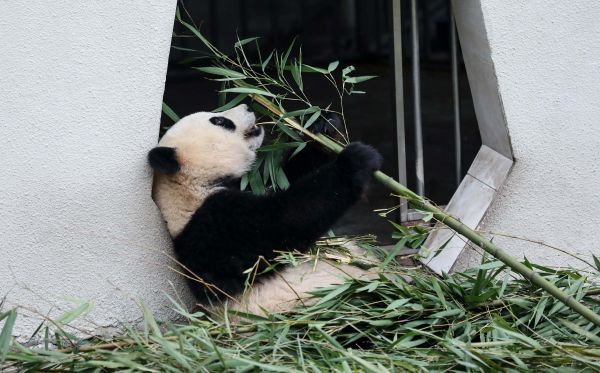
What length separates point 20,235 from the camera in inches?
136

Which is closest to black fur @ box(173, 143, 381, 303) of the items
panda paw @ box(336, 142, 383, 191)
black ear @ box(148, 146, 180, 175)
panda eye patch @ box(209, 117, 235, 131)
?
panda paw @ box(336, 142, 383, 191)

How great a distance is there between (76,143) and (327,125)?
1112 millimetres

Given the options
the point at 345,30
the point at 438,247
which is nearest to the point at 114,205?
the point at 438,247

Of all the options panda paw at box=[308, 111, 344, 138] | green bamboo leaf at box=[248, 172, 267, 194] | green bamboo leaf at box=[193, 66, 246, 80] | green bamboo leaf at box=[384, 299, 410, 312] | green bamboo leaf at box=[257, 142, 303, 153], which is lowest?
green bamboo leaf at box=[384, 299, 410, 312]

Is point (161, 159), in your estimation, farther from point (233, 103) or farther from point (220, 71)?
point (233, 103)

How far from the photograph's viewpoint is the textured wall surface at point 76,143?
342cm

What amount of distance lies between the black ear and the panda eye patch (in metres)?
0.39

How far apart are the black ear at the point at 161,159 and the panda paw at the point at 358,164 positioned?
2.25ft

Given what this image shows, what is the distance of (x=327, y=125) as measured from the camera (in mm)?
3939

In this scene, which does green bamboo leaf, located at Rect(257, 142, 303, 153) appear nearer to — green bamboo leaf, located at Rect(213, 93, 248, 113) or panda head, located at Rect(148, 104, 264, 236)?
panda head, located at Rect(148, 104, 264, 236)

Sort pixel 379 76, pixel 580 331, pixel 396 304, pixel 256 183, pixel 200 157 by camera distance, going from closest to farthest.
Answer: pixel 580 331, pixel 396 304, pixel 200 157, pixel 256 183, pixel 379 76

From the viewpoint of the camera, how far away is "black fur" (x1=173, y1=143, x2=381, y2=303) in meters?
3.54

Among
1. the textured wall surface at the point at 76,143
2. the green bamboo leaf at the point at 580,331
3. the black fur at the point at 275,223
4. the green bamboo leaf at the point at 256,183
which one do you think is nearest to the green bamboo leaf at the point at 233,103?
the green bamboo leaf at the point at 256,183

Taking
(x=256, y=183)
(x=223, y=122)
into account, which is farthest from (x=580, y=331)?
(x=223, y=122)
